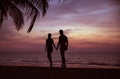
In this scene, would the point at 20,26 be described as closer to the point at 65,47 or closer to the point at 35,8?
the point at 35,8

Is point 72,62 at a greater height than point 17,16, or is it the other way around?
point 17,16

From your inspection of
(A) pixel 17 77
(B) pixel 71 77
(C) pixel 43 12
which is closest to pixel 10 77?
(A) pixel 17 77

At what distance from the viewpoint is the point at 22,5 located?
1088 centimetres

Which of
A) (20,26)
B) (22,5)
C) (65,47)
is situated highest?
(22,5)

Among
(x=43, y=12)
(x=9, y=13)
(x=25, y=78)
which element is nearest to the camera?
(x=25, y=78)

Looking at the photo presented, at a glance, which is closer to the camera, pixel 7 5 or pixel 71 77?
pixel 71 77

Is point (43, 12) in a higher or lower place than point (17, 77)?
higher

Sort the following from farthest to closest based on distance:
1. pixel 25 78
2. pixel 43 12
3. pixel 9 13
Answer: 1. pixel 9 13
2. pixel 43 12
3. pixel 25 78

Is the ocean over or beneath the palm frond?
beneath

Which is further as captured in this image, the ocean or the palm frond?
the ocean

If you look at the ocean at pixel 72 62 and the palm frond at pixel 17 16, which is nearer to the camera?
the palm frond at pixel 17 16

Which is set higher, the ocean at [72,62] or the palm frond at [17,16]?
the palm frond at [17,16]

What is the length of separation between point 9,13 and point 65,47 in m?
3.07

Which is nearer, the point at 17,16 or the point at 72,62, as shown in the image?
the point at 17,16
